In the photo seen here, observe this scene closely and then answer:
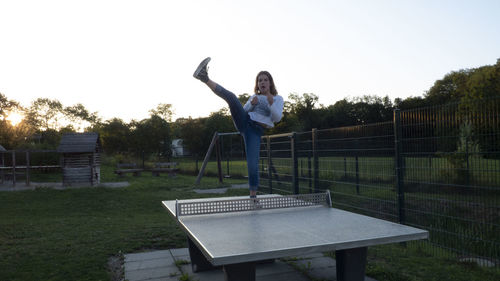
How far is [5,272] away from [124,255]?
133 cm

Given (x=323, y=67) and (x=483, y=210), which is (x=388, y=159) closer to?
(x=483, y=210)

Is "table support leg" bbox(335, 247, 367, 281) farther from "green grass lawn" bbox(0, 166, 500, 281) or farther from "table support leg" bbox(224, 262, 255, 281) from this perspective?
"green grass lawn" bbox(0, 166, 500, 281)

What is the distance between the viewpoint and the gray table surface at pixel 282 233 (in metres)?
1.98

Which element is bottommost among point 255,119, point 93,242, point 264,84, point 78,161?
point 93,242

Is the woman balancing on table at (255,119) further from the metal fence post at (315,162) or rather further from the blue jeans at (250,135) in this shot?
the metal fence post at (315,162)

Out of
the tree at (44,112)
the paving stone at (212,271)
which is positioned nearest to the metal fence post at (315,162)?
the paving stone at (212,271)

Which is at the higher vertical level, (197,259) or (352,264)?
(352,264)

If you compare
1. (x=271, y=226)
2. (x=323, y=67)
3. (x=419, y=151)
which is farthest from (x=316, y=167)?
(x=323, y=67)

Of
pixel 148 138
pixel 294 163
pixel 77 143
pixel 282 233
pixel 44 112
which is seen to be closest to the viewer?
pixel 282 233

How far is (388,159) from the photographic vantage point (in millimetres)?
5281

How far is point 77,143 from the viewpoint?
16516 mm

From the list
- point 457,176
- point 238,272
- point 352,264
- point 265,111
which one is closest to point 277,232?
point 238,272

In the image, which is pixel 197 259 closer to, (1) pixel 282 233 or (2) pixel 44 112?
(1) pixel 282 233

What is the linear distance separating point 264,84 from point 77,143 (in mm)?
14994
